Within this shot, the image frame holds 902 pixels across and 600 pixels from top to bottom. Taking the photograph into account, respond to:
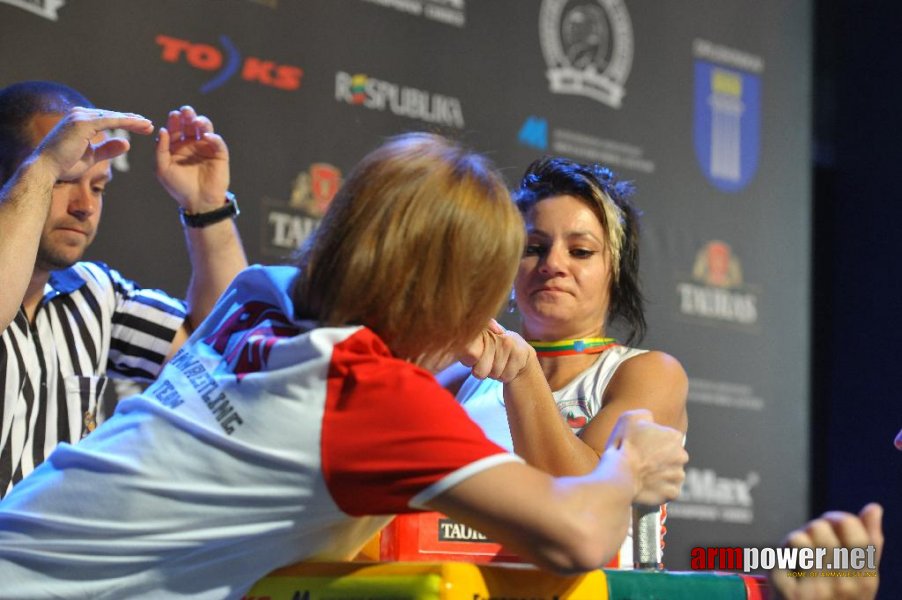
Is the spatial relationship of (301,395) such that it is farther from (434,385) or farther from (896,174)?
(896,174)

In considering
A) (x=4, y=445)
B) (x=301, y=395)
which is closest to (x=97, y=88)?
(x=4, y=445)

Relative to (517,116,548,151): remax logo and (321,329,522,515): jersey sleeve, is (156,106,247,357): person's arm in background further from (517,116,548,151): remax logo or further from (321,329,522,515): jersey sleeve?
(517,116,548,151): remax logo

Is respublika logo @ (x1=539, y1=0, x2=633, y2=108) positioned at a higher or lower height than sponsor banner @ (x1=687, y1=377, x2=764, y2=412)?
higher

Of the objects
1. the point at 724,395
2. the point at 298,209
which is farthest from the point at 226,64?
the point at 724,395

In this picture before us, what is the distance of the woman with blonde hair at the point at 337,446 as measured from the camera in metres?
1.13

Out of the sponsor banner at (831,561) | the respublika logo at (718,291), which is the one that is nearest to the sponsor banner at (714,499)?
the respublika logo at (718,291)

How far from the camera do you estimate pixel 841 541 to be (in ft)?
3.82

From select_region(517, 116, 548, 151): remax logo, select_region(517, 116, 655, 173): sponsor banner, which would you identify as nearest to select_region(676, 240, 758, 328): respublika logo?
select_region(517, 116, 655, 173): sponsor banner

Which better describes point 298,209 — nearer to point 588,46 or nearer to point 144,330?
point 144,330

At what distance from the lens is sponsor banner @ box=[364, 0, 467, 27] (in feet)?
11.1

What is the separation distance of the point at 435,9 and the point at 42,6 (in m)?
1.25

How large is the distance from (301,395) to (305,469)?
0.26 ft

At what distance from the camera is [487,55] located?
11.7 ft

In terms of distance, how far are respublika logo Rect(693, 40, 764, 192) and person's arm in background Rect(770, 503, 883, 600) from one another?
305cm
